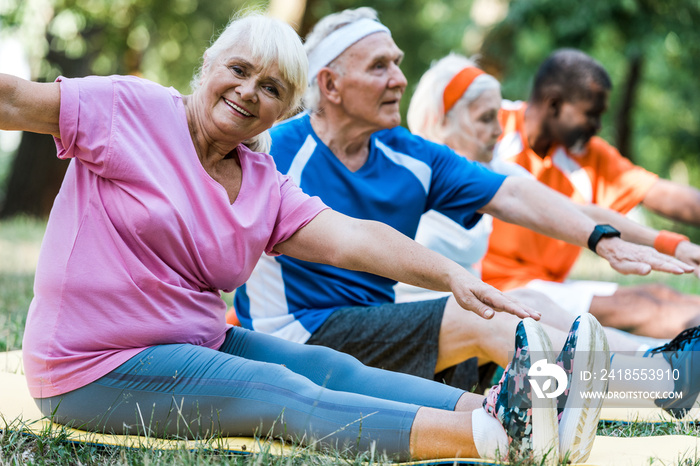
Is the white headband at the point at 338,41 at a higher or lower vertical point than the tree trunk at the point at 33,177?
higher

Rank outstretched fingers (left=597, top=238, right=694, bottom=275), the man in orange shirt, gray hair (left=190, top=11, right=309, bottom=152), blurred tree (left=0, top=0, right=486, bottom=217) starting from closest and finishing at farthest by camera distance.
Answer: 1. gray hair (left=190, top=11, right=309, bottom=152)
2. outstretched fingers (left=597, top=238, right=694, bottom=275)
3. the man in orange shirt
4. blurred tree (left=0, top=0, right=486, bottom=217)

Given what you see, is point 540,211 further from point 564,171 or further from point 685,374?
point 564,171

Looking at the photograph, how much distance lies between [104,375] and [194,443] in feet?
1.14

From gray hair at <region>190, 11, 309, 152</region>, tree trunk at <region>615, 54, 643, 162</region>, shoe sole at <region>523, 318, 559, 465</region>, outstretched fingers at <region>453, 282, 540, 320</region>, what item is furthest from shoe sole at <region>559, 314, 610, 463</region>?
tree trunk at <region>615, 54, 643, 162</region>

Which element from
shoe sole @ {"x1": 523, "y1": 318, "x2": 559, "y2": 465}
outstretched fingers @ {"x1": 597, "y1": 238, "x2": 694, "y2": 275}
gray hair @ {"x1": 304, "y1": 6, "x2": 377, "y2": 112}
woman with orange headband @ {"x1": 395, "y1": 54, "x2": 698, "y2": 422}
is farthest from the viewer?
woman with orange headband @ {"x1": 395, "y1": 54, "x2": 698, "y2": 422}

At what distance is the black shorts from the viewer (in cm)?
290

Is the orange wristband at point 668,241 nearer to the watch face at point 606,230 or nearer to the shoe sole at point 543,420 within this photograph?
the watch face at point 606,230

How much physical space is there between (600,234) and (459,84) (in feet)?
5.36

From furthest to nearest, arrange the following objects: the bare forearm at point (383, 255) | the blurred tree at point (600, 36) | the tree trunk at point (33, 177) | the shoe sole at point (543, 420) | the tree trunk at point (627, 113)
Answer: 1. the tree trunk at point (627, 113)
2. the tree trunk at point (33, 177)
3. the blurred tree at point (600, 36)
4. the bare forearm at point (383, 255)
5. the shoe sole at point (543, 420)

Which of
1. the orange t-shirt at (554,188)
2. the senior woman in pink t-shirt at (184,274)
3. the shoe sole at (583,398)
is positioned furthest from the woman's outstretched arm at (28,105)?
the orange t-shirt at (554,188)

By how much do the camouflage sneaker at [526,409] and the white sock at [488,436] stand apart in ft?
0.06

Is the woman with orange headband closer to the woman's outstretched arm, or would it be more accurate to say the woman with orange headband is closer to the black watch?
the black watch

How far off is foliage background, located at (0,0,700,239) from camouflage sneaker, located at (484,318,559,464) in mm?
6045

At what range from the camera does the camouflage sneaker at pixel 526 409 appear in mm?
1865
